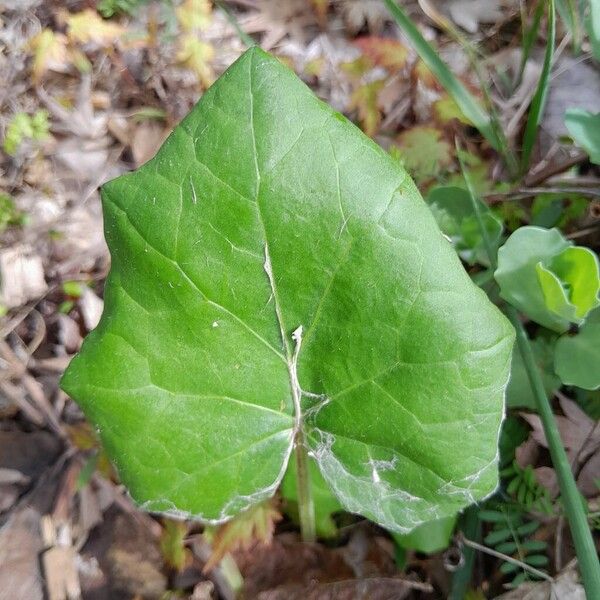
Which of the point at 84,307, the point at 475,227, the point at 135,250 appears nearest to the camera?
the point at 135,250

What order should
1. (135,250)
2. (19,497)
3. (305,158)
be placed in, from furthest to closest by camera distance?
(19,497) → (135,250) → (305,158)

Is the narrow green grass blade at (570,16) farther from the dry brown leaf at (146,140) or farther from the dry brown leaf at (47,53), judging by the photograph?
the dry brown leaf at (47,53)

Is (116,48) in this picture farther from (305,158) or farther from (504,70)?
(305,158)

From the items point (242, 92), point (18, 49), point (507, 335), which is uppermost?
point (242, 92)

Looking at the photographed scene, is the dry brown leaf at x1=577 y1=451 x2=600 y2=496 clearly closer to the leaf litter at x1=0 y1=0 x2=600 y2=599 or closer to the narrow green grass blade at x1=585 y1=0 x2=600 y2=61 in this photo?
the leaf litter at x1=0 y1=0 x2=600 y2=599

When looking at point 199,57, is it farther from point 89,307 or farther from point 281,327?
point 281,327

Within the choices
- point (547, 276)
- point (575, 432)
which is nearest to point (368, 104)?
point (547, 276)

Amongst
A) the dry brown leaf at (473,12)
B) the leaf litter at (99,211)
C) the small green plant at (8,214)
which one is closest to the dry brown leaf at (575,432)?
the leaf litter at (99,211)

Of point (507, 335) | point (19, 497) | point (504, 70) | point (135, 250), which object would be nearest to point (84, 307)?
point (19, 497)
